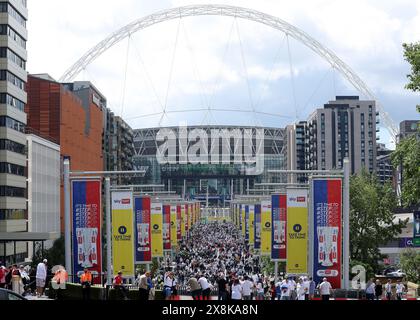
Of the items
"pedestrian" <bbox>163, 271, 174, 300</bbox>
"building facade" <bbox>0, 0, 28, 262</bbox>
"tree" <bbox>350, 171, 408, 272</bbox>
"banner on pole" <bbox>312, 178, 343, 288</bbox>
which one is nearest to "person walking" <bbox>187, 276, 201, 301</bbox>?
"pedestrian" <bbox>163, 271, 174, 300</bbox>

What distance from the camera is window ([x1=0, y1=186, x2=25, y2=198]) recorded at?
96875 mm

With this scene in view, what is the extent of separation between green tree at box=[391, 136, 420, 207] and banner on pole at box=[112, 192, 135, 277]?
15022mm

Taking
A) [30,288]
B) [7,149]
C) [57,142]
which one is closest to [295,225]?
[30,288]

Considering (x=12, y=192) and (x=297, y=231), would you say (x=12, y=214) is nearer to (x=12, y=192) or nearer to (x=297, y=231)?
(x=12, y=192)

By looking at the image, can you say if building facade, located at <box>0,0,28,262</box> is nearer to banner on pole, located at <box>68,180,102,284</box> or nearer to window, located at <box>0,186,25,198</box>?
window, located at <box>0,186,25,198</box>

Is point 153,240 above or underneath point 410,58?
underneath

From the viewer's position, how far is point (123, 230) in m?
46.8

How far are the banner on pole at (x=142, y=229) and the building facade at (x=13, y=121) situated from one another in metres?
40.3

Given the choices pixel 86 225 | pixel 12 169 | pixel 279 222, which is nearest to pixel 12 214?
pixel 12 169

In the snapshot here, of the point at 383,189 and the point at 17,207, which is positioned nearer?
the point at 383,189

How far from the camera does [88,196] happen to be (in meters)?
40.4

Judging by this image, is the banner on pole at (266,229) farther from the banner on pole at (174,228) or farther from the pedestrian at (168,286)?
the pedestrian at (168,286)

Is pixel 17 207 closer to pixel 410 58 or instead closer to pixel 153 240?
pixel 153 240
